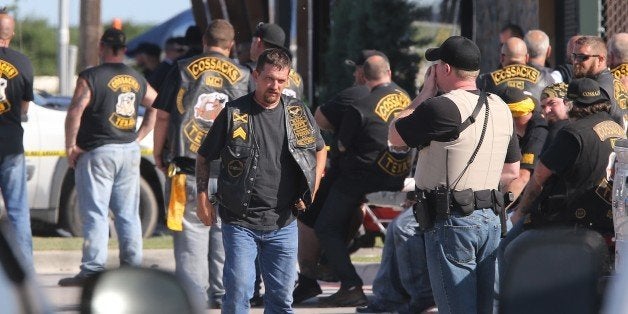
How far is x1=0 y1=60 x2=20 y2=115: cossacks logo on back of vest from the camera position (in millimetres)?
8977

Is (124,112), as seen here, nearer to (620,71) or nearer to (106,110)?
(106,110)

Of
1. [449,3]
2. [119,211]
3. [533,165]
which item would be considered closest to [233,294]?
[533,165]

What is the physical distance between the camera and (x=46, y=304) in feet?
8.64

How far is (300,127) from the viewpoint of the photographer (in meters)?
6.60

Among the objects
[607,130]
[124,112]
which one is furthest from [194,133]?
[607,130]

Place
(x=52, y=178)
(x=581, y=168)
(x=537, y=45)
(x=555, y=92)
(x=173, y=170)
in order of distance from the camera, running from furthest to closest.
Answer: (x=52, y=178)
(x=537, y=45)
(x=173, y=170)
(x=555, y=92)
(x=581, y=168)

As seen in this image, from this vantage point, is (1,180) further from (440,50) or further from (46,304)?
(46,304)

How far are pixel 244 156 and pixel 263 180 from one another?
0.54 ft

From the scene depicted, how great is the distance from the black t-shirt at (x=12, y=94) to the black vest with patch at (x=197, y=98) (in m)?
1.61

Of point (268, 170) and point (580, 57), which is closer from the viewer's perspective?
point (268, 170)

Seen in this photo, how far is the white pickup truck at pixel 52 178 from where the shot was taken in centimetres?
Answer: 1207

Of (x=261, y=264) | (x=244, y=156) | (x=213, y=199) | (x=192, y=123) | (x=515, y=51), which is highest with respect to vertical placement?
(x=515, y=51)

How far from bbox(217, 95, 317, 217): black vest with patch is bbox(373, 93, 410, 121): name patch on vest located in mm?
2065

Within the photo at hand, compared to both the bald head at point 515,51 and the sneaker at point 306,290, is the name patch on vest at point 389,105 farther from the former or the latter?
the sneaker at point 306,290
